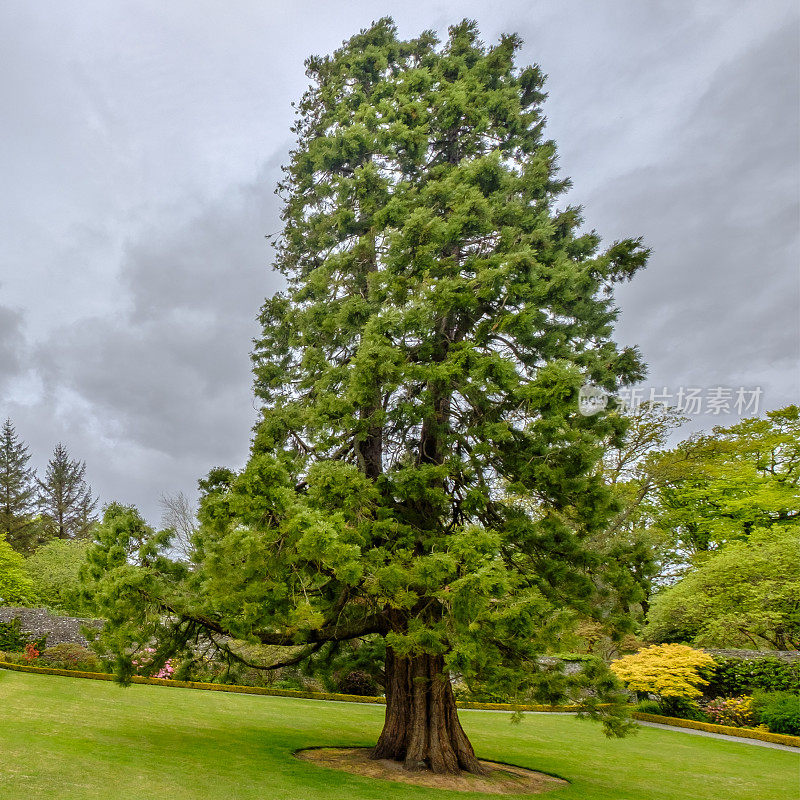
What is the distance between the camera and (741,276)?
1750 cm

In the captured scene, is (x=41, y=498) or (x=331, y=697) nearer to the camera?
(x=331, y=697)

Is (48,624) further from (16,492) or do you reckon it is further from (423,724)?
(16,492)

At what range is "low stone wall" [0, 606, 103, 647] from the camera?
1571cm

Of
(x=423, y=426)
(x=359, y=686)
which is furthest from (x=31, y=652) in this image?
(x=423, y=426)

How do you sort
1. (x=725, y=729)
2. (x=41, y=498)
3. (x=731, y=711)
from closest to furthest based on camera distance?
1. (x=725, y=729)
2. (x=731, y=711)
3. (x=41, y=498)

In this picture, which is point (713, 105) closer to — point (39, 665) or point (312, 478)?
point (312, 478)

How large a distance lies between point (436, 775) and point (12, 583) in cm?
1970

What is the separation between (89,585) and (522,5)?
11966mm

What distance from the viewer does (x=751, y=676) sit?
14.4 m

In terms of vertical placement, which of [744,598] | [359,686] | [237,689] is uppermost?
[744,598]

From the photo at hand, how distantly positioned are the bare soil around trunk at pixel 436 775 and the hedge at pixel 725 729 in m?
7.09

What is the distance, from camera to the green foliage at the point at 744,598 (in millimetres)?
14117

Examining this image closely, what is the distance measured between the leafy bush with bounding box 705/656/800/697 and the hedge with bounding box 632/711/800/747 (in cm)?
126

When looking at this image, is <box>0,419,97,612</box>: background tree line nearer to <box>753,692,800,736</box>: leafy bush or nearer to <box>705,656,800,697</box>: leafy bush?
<box>705,656,800,697</box>: leafy bush
